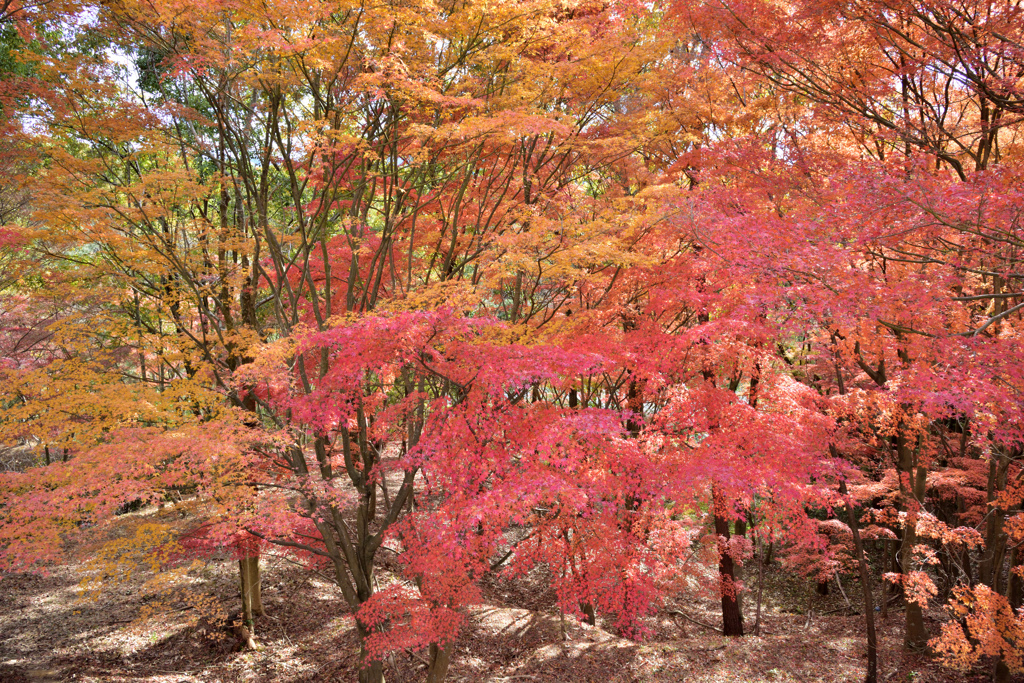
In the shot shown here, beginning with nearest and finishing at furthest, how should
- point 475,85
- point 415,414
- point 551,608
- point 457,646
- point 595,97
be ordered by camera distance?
1. point 475,85
2. point 415,414
3. point 595,97
4. point 457,646
5. point 551,608

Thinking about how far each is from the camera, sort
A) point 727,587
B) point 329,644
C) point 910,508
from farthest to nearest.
Result: point 727,587, point 329,644, point 910,508

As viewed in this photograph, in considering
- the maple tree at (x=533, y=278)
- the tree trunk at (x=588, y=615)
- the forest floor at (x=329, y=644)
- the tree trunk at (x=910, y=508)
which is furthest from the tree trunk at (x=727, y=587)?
the tree trunk at (x=910, y=508)

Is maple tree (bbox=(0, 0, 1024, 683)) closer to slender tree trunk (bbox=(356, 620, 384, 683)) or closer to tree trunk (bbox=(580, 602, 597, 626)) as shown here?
slender tree trunk (bbox=(356, 620, 384, 683))

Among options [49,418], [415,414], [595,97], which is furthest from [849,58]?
[49,418]

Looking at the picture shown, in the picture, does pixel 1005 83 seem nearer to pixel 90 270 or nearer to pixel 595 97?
pixel 595 97

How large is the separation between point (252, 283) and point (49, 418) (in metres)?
3.64

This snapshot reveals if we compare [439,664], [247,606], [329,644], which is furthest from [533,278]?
[247,606]

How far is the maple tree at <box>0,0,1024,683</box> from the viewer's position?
6164mm

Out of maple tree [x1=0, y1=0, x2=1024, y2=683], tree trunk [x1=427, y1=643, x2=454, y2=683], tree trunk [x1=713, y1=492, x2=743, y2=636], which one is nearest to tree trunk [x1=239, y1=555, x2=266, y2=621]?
maple tree [x1=0, y1=0, x2=1024, y2=683]

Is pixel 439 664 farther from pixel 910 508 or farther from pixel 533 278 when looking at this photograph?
pixel 910 508

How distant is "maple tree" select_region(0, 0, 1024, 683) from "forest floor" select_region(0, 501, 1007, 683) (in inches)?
59.1

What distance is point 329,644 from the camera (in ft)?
36.2

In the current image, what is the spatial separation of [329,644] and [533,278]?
310 inches

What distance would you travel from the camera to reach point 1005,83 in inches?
191
